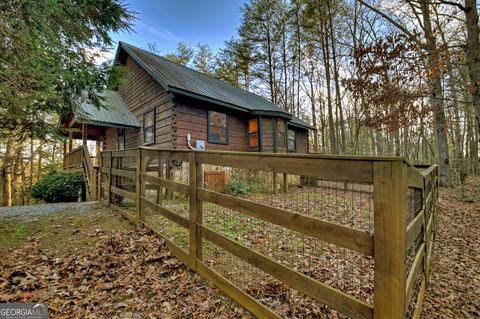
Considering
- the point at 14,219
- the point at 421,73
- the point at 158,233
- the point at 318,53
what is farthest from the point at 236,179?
the point at 318,53

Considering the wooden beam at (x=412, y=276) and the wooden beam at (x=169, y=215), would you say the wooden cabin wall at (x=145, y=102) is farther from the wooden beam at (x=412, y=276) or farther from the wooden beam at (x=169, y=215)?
the wooden beam at (x=412, y=276)

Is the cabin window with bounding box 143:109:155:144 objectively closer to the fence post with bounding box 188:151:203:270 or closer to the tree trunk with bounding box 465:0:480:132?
the fence post with bounding box 188:151:203:270

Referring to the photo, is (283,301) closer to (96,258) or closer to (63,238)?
(96,258)

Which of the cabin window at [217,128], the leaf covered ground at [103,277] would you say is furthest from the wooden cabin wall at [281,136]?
the leaf covered ground at [103,277]

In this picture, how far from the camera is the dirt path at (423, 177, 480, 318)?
2406mm

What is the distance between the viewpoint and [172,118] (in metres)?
8.84

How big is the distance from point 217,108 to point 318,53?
10.5 meters

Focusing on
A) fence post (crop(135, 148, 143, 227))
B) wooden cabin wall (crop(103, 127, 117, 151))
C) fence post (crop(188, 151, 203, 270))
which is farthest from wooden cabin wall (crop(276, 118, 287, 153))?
wooden cabin wall (crop(103, 127, 117, 151))

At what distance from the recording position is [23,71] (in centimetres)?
357

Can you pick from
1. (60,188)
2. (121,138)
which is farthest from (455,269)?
(121,138)

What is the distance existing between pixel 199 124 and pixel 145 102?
3.03 m

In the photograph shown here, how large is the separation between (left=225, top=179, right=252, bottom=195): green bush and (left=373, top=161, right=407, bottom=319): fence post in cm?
635

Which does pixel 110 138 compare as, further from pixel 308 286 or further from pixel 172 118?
pixel 308 286

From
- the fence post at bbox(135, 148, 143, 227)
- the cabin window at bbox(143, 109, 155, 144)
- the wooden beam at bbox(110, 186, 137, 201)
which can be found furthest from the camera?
the cabin window at bbox(143, 109, 155, 144)
